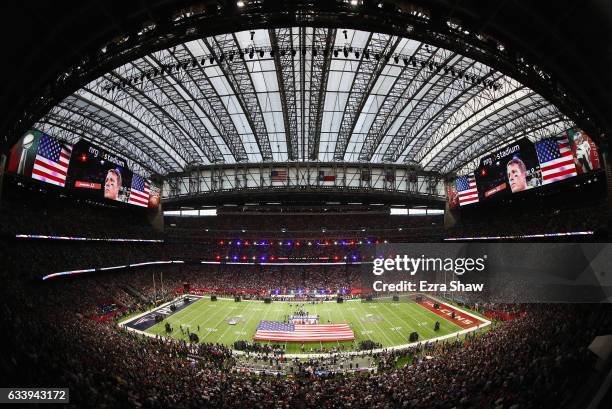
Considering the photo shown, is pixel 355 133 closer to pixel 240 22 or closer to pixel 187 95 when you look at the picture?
pixel 187 95

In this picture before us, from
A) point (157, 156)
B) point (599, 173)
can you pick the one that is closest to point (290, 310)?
point (157, 156)

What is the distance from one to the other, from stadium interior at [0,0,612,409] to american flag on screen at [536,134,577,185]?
0.18 m

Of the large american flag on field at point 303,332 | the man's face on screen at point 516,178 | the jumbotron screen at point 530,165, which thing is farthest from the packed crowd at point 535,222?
the large american flag on field at point 303,332

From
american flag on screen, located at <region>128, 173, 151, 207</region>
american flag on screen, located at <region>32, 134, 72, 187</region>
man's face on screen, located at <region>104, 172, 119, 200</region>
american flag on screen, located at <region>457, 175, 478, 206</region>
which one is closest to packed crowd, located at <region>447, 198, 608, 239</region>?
american flag on screen, located at <region>457, 175, 478, 206</region>

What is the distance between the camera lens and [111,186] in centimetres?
3862

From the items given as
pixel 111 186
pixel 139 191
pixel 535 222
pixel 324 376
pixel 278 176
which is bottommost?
pixel 324 376

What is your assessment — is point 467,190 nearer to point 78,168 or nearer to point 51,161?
point 78,168

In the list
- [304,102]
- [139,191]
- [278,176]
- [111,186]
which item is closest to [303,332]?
[278,176]

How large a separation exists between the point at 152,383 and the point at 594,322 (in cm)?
1949

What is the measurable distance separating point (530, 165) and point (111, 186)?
149 feet

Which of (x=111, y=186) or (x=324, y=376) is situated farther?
(x=111, y=186)

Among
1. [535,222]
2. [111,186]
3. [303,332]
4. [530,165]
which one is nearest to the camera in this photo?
[530,165]

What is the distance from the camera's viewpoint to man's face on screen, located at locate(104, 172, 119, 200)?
3791 cm

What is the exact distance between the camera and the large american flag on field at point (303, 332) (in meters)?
29.4
